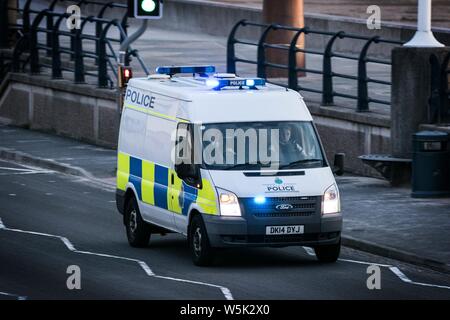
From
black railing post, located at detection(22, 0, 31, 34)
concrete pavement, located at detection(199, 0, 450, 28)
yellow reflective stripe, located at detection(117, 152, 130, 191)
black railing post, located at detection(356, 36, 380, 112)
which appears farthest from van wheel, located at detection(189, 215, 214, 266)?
concrete pavement, located at detection(199, 0, 450, 28)

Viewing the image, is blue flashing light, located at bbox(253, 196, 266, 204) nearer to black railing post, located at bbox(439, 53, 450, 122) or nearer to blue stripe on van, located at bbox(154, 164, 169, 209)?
blue stripe on van, located at bbox(154, 164, 169, 209)

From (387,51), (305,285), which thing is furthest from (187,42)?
(305,285)

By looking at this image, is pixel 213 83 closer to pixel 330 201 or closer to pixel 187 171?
pixel 187 171

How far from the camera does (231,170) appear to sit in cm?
1945

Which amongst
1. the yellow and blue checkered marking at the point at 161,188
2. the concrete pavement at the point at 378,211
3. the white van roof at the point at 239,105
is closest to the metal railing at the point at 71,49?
the concrete pavement at the point at 378,211

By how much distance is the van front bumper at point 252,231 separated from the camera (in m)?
19.0

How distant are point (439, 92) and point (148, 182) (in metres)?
7.18

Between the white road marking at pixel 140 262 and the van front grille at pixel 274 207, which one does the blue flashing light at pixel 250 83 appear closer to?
the van front grille at pixel 274 207

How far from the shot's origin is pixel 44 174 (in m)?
30.1

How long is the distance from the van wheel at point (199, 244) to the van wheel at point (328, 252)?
148 centimetres

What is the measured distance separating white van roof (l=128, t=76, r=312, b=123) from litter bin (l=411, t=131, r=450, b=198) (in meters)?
5.41

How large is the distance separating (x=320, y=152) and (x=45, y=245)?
409 cm

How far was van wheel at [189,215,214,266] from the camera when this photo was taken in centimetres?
1922

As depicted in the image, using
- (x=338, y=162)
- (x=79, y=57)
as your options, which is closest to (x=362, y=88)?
(x=338, y=162)
